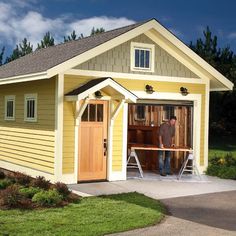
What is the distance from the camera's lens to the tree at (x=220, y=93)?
34.2 metres

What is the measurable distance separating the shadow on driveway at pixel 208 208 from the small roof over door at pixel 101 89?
3.56 meters

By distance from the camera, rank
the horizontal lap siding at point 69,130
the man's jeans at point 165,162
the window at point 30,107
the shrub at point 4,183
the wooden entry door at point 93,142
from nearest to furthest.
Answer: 1. the shrub at point 4,183
2. the horizontal lap siding at point 69,130
3. the wooden entry door at point 93,142
4. the window at point 30,107
5. the man's jeans at point 165,162

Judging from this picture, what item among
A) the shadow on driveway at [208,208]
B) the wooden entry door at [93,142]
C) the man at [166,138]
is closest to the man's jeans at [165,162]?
the man at [166,138]

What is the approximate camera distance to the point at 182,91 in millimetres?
15797

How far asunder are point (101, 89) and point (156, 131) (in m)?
3.79

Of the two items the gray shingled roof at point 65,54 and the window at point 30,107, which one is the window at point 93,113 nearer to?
the gray shingled roof at point 65,54

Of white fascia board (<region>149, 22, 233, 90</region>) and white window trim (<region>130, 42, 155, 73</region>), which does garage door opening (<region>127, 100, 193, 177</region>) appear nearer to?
white fascia board (<region>149, 22, 233, 90</region>)

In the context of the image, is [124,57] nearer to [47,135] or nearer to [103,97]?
[103,97]

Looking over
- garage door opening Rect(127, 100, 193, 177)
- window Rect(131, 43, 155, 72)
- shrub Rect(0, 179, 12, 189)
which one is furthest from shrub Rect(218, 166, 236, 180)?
shrub Rect(0, 179, 12, 189)

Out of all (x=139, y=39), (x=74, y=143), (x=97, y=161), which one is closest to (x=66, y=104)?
(x=74, y=143)

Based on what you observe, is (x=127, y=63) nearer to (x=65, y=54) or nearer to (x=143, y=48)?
(x=143, y=48)

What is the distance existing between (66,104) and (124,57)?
252 centimetres

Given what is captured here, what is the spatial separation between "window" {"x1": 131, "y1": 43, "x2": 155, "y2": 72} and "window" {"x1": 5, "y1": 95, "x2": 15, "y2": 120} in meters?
4.97

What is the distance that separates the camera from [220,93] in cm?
3475
